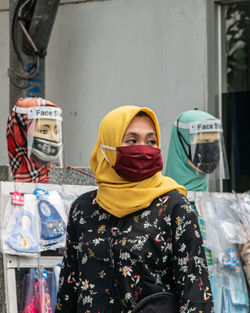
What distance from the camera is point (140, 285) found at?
2.42 m

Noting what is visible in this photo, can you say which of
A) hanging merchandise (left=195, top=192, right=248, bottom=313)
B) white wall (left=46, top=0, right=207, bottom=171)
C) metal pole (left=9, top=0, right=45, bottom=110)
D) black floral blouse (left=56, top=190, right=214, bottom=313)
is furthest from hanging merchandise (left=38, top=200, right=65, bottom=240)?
white wall (left=46, top=0, right=207, bottom=171)

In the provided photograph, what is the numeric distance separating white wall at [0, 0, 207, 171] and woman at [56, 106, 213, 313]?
4285mm

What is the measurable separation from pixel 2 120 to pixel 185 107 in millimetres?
1992

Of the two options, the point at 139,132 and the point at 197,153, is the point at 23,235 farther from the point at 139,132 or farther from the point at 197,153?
the point at 197,153

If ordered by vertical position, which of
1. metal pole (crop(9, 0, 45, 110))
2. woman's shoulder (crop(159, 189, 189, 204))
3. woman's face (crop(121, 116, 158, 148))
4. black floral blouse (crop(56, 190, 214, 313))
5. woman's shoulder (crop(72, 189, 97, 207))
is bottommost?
black floral blouse (crop(56, 190, 214, 313))

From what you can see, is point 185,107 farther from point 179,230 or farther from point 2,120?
point 179,230

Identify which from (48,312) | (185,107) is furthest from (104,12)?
(48,312)

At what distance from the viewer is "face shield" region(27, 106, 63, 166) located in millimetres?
4465

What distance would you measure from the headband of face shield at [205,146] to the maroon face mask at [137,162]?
221cm

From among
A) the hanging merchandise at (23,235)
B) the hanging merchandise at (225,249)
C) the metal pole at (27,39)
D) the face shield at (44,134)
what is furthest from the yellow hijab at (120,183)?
the metal pole at (27,39)

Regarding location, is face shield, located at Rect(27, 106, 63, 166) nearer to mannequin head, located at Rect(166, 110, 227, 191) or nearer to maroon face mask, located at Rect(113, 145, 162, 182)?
mannequin head, located at Rect(166, 110, 227, 191)

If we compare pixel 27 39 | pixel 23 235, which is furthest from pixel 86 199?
pixel 27 39

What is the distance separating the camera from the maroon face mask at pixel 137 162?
2.59m

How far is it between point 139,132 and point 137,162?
0.15 meters
